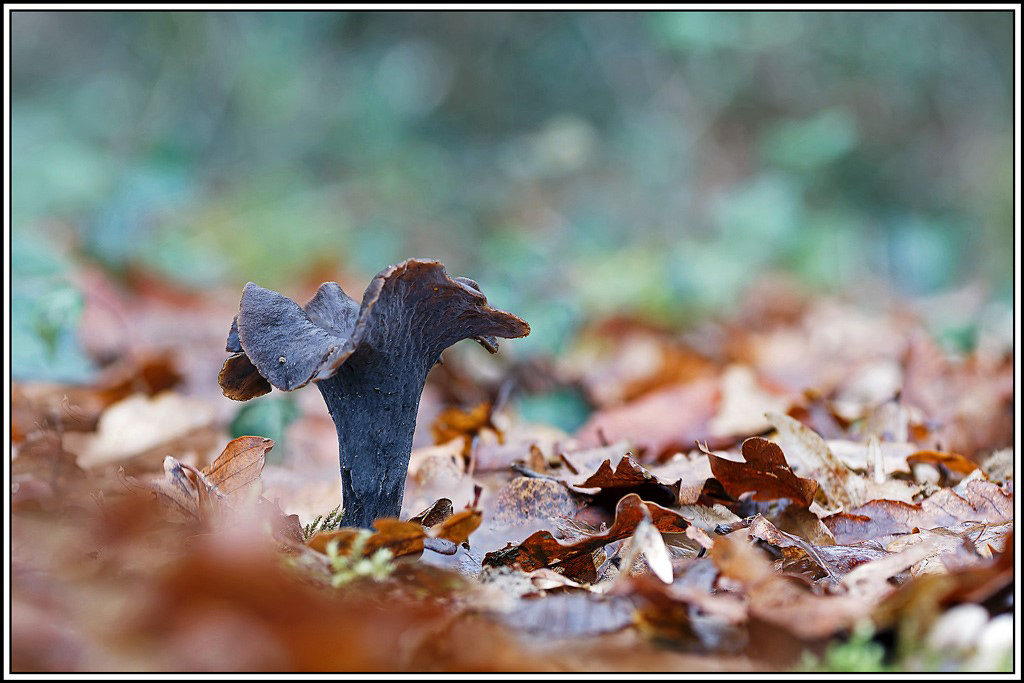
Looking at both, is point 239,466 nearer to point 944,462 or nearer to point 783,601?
point 783,601

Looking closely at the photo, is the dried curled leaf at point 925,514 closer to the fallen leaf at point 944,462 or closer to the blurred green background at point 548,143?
the fallen leaf at point 944,462

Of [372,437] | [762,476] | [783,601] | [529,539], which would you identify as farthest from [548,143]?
[783,601]

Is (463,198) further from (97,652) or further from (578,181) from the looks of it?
(97,652)

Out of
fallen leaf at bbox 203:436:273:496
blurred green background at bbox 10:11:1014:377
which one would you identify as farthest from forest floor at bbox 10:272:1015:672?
blurred green background at bbox 10:11:1014:377

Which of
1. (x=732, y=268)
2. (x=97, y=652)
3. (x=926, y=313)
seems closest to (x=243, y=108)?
(x=732, y=268)

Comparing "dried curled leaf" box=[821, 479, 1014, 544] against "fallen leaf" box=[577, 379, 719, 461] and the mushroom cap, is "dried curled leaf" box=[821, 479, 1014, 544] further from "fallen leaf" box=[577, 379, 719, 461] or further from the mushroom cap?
"fallen leaf" box=[577, 379, 719, 461]
